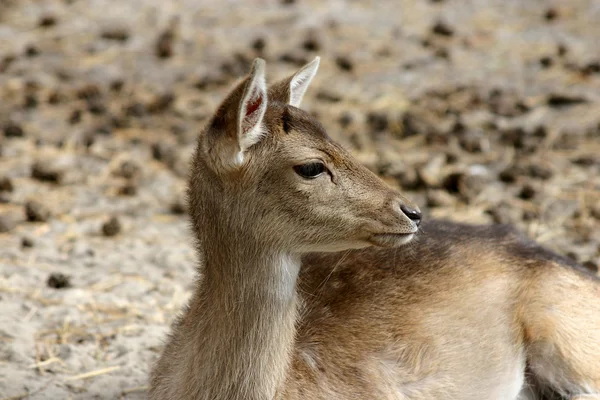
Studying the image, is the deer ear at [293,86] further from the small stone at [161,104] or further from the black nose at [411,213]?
the small stone at [161,104]

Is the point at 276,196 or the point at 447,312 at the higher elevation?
the point at 276,196

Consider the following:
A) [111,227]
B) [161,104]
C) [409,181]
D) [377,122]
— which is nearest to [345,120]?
[377,122]

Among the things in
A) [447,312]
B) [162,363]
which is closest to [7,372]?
[162,363]

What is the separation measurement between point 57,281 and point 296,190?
8.26 ft

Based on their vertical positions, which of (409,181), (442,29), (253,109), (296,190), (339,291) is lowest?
(442,29)

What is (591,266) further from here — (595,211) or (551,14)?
(551,14)

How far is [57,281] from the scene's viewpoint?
19.5ft

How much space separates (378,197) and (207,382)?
3.51 ft

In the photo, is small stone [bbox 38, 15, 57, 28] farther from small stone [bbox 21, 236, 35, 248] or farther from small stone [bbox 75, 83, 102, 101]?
small stone [bbox 21, 236, 35, 248]

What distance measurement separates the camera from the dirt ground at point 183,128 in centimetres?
581

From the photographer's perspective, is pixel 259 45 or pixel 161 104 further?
pixel 259 45

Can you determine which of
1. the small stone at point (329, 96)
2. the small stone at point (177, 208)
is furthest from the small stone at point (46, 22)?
the small stone at point (177, 208)

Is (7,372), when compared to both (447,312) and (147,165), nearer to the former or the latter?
(447,312)

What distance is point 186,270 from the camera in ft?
21.4
